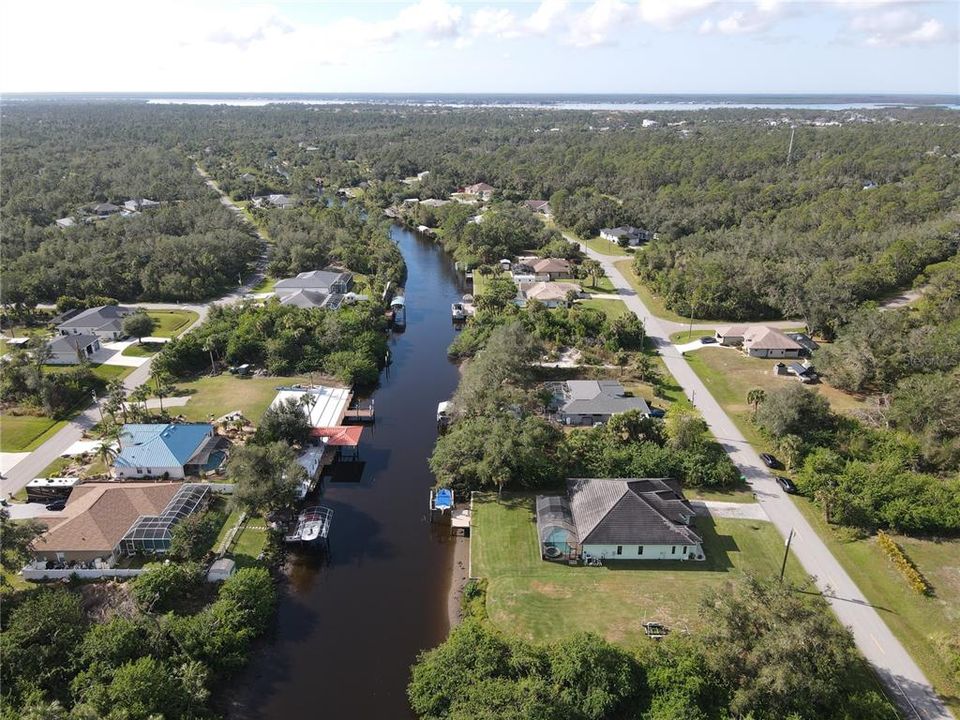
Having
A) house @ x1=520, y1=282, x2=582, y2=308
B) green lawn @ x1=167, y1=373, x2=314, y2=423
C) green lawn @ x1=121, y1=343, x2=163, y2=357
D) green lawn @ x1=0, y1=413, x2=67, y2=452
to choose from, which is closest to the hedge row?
house @ x1=520, y1=282, x2=582, y2=308

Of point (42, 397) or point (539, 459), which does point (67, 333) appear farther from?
point (539, 459)

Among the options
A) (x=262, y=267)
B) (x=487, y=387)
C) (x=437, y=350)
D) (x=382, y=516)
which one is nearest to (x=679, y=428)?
(x=487, y=387)

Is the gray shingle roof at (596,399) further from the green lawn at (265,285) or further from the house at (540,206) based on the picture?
the house at (540,206)

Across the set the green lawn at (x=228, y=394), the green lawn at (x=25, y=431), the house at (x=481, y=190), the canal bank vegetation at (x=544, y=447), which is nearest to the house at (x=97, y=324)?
the green lawn at (x=228, y=394)

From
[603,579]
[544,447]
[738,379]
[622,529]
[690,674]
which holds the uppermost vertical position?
[690,674]

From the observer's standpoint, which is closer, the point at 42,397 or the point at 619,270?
the point at 42,397

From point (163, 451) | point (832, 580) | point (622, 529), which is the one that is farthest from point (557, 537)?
point (163, 451)

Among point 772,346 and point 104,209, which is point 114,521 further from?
point 104,209
